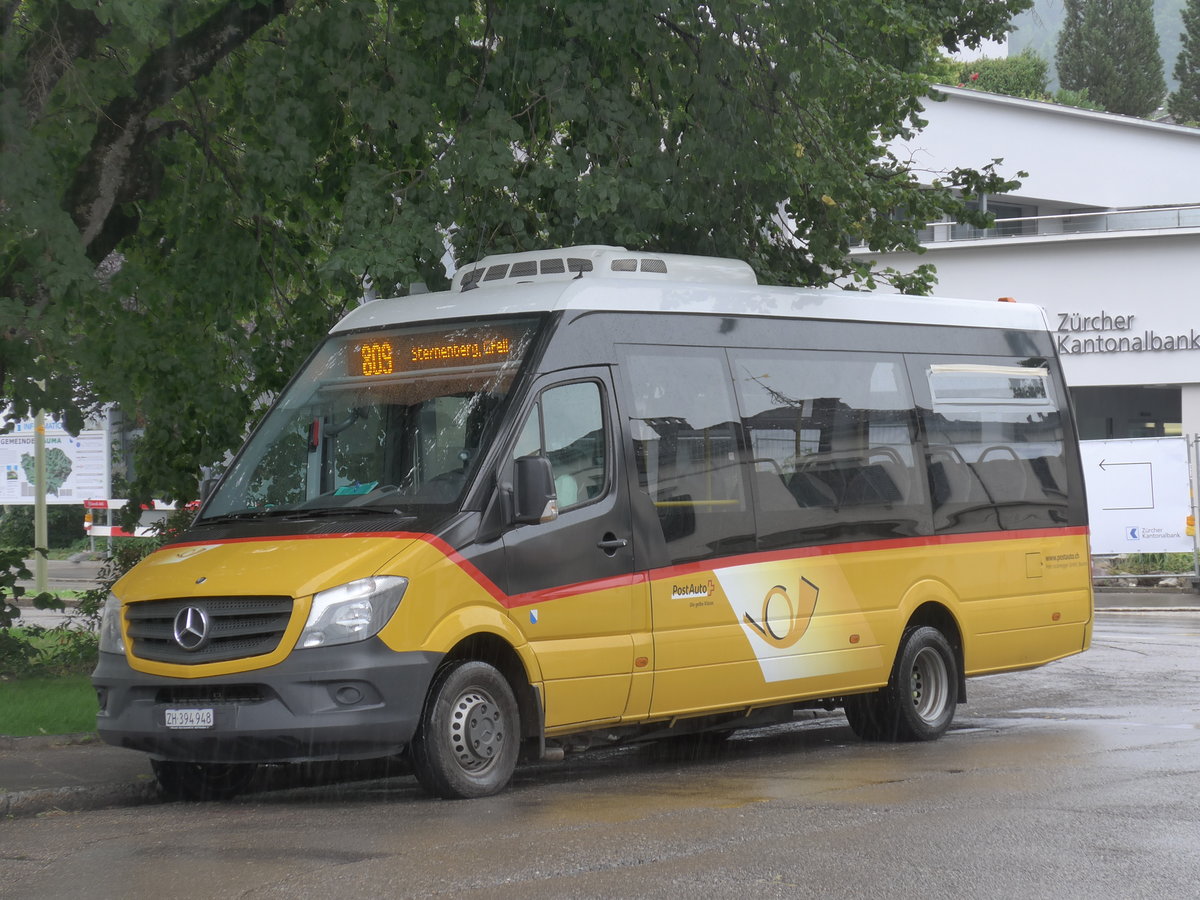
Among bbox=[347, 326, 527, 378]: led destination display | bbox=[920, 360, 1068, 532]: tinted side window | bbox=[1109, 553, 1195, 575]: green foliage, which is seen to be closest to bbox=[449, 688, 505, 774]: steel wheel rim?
bbox=[347, 326, 527, 378]: led destination display

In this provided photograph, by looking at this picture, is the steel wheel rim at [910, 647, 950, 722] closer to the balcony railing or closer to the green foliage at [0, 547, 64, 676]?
the green foliage at [0, 547, 64, 676]

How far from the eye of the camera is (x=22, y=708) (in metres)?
12.8

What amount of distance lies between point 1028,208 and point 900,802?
3476 centimetres

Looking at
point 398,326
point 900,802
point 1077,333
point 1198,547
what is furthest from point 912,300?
point 1077,333

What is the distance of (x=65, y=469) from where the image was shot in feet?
86.5

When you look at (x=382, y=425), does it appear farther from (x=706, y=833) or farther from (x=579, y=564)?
(x=706, y=833)

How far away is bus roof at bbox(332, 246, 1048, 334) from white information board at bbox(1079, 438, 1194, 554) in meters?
15.9

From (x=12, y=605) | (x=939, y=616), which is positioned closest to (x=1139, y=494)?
(x=939, y=616)

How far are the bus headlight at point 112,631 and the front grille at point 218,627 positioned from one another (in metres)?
0.22

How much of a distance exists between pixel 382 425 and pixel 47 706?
4.47 m

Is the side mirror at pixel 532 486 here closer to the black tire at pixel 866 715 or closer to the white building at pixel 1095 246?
the black tire at pixel 866 715

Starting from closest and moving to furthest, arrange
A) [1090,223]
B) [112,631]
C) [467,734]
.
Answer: [467,734] → [112,631] → [1090,223]

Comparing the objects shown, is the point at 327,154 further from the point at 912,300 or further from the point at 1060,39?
the point at 1060,39

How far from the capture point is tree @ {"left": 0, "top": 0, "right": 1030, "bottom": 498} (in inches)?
490
